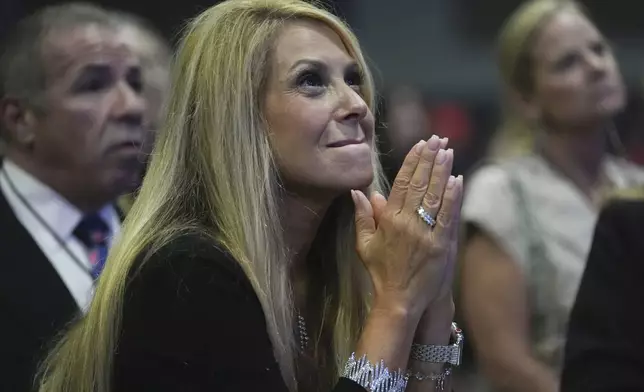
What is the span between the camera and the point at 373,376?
5.58ft

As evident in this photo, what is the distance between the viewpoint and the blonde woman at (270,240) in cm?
169

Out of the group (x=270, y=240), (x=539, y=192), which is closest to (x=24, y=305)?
(x=270, y=240)

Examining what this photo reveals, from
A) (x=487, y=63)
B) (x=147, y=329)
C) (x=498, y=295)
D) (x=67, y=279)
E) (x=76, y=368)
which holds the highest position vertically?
(x=147, y=329)

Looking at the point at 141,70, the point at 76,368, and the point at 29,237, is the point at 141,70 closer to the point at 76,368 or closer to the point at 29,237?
the point at 29,237

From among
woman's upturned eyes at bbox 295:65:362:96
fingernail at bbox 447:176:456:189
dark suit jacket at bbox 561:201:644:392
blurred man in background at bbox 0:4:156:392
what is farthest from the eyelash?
blurred man in background at bbox 0:4:156:392

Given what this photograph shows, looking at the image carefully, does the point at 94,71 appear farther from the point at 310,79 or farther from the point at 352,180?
the point at 352,180

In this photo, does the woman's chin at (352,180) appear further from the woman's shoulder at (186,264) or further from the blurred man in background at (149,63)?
the blurred man in background at (149,63)

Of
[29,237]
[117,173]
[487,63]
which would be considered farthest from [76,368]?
[487,63]

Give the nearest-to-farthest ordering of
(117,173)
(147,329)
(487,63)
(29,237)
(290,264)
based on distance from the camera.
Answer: (147,329) < (290,264) < (29,237) < (117,173) < (487,63)

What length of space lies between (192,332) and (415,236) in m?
0.38

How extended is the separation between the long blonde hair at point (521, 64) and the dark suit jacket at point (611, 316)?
1.05 metres

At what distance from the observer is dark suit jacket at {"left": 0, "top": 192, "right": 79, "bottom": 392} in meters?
2.27

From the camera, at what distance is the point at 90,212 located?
2725 millimetres

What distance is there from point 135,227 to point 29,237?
2.27ft
